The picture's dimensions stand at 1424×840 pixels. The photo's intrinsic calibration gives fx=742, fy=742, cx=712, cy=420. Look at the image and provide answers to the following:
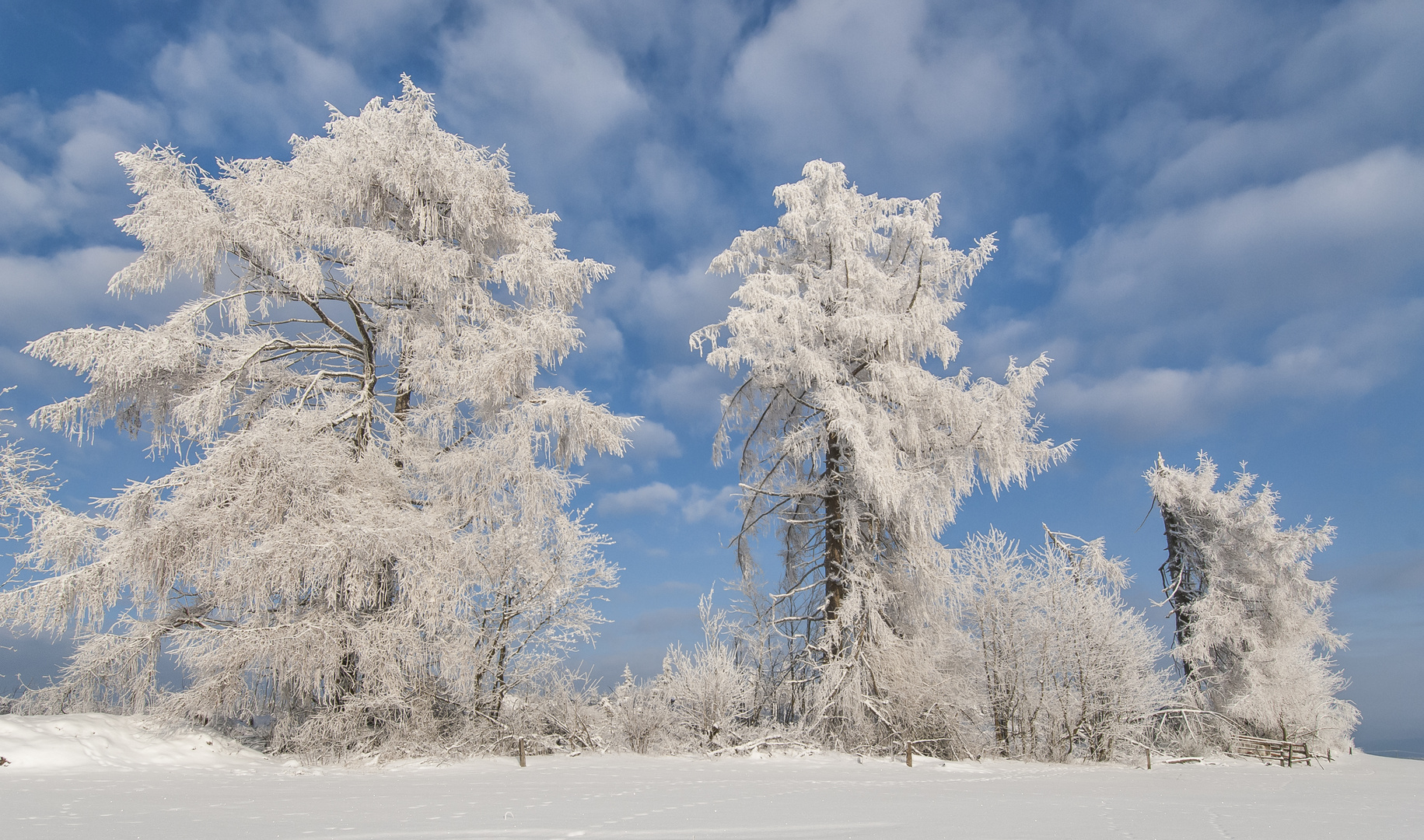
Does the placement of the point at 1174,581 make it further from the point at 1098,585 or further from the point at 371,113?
the point at 371,113

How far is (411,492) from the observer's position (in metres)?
11.5

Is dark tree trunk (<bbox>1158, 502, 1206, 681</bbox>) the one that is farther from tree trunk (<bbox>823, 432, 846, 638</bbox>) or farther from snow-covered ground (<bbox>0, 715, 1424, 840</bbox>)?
tree trunk (<bbox>823, 432, 846, 638</bbox>)

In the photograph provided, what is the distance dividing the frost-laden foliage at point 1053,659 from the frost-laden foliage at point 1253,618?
455cm

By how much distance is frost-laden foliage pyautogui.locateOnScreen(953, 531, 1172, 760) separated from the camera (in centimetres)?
1334

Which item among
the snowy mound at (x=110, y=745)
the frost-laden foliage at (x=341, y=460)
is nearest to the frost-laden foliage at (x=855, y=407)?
the frost-laden foliage at (x=341, y=460)

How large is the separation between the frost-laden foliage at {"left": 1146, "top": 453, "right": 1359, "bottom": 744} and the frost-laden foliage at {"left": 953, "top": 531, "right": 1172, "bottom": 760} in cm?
455

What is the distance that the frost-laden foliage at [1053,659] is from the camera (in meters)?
13.3

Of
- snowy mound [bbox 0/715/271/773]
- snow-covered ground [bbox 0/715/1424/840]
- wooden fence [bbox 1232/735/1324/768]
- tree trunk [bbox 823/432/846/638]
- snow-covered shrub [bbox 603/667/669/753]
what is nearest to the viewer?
snow-covered ground [bbox 0/715/1424/840]

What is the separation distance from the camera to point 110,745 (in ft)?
29.2

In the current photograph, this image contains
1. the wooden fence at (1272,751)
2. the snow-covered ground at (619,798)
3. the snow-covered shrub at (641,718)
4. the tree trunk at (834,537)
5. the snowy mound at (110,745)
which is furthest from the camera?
the wooden fence at (1272,751)

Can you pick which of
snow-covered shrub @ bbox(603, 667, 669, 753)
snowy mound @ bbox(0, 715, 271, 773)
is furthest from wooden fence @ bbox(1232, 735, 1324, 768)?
snowy mound @ bbox(0, 715, 271, 773)

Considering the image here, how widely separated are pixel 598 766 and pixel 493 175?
9785 millimetres

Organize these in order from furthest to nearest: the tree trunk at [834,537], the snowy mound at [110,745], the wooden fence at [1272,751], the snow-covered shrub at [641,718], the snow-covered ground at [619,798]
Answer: the wooden fence at [1272,751] < the tree trunk at [834,537] < the snow-covered shrub at [641,718] < the snowy mound at [110,745] < the snow-covered ground at [619,798]

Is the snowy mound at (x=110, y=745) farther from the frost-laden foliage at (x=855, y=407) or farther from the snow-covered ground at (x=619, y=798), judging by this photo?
the frost-laden foliage at (x=855, y=407)
